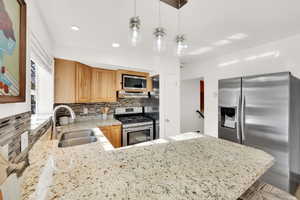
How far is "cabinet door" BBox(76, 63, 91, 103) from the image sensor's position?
225cm

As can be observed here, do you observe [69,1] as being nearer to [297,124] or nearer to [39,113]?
[39,113]

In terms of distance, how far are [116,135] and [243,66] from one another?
117 inches

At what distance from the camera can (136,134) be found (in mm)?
2648

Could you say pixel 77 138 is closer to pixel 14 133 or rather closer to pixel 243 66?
pixel 14 133

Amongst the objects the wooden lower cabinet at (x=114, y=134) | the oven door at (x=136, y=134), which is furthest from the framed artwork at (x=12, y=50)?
the oven door at (x=136, y=134)

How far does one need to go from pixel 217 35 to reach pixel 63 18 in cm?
212

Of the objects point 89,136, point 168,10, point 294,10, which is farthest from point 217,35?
point 89,136

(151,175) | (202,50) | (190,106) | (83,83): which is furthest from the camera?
(190,106)

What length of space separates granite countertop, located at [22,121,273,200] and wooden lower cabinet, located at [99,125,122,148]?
1.46m

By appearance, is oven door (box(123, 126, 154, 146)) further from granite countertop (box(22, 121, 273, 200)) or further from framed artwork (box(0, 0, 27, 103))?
framed artwork (box(0, 0, 27, 103))

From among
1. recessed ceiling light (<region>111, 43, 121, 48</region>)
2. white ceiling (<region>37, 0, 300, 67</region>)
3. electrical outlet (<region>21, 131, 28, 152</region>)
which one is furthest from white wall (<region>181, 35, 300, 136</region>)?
electrical outlet (<region>21, 131, 28, 152</region>)

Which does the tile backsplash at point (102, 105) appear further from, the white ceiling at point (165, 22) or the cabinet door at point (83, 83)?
the white ceiling at point (165, 22)

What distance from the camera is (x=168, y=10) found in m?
1.32

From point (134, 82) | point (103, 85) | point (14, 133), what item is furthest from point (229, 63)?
point (14, 133)
